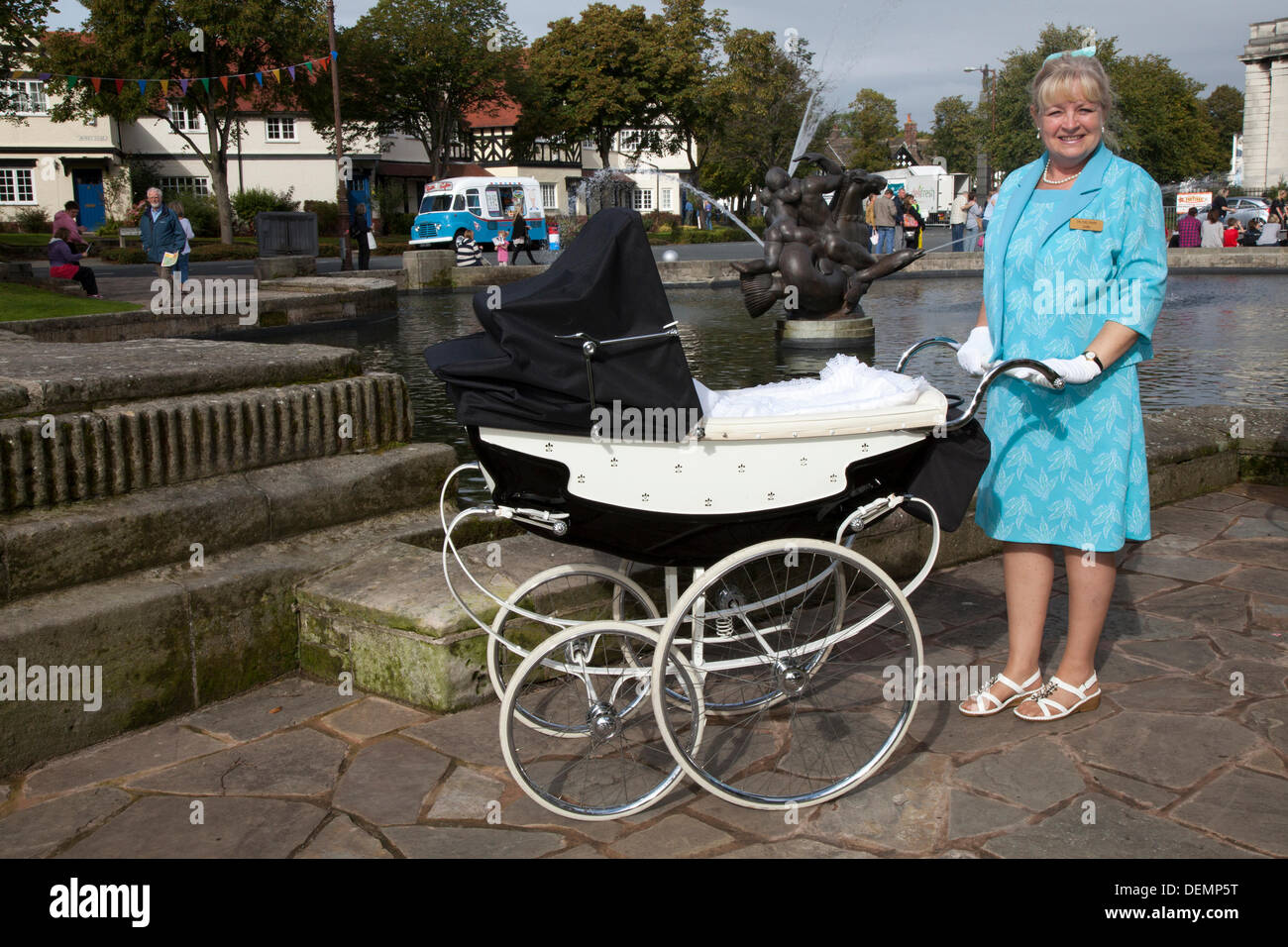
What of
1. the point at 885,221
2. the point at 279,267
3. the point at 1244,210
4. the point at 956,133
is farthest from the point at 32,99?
the point at 956,133

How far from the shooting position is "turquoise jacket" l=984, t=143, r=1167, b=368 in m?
3.38

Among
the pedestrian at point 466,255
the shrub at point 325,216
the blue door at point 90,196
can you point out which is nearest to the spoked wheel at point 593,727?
the pedestrian at point 466,255

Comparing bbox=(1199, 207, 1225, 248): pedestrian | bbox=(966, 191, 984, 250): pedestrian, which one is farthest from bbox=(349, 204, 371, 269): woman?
bbox=(1199, 207, 1225, 248): pedestrian

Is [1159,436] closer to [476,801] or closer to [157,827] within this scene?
[476,801]

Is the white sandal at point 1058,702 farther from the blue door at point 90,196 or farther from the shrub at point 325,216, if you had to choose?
the blue door at point 90,196

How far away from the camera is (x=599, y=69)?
188 ft

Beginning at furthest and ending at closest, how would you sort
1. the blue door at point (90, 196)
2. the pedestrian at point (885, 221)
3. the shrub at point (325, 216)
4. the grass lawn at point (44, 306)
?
the blue door at point (90, 196)
the shrub at point (325, 216)
the pedestrian at point (885, 221)
the grass lawn at point (44, 306)

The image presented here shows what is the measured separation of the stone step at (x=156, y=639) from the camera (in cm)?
330

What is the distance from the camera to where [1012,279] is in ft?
11.8

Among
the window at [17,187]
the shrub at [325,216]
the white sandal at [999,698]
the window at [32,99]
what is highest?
the window at [32,99]

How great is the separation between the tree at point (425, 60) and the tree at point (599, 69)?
6.46m

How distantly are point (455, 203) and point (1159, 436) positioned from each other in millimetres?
33540

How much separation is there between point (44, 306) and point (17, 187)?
48335 millimetres
